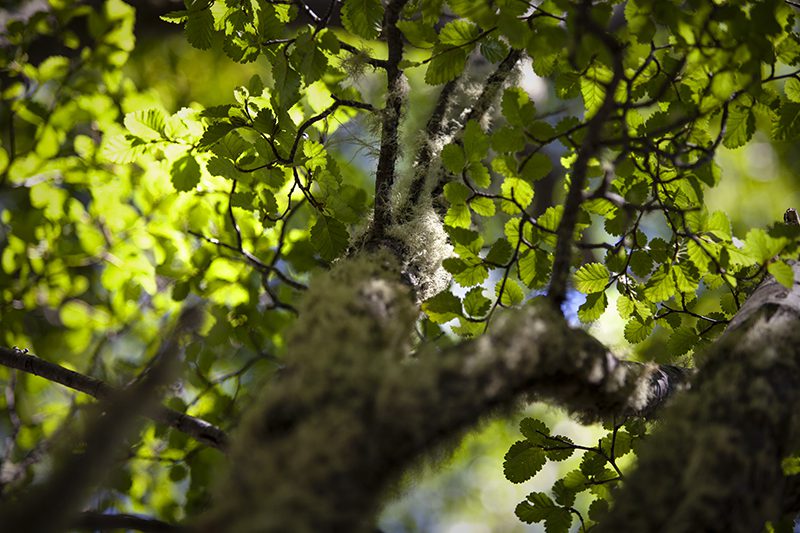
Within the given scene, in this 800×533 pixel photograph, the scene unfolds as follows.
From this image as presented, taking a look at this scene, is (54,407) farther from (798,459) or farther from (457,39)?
(798,459)

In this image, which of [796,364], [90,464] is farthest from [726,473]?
[90,464]

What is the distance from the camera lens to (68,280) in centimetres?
288

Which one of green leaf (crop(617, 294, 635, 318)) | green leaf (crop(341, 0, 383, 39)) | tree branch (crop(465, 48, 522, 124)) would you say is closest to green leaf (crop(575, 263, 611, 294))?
green leaf (crop(617, 294, 635, 318))

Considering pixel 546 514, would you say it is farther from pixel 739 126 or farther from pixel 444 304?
pixel 739 126

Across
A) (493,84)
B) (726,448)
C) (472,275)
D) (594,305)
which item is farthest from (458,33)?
(726,448)

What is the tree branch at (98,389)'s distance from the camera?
156 cm

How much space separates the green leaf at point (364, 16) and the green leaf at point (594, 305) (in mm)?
896

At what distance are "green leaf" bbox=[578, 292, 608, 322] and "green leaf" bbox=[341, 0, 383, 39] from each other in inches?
35.3

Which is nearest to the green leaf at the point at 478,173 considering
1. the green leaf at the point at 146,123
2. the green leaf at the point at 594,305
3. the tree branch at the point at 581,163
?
the tree branch at the point at 581,163

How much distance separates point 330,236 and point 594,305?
736 millimetres

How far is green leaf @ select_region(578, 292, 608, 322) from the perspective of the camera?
1.68 metres

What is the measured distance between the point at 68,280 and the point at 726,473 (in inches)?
110

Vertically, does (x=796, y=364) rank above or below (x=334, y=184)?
below

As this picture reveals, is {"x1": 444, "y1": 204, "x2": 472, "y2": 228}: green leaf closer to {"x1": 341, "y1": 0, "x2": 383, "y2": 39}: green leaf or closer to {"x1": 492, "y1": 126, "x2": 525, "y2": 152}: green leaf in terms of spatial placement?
{"x1": 492, "y1": 126, "x2": 525, "y2": 152}: green leaf
